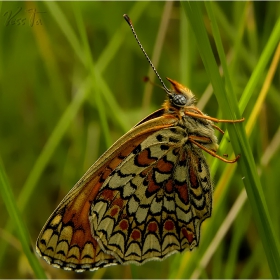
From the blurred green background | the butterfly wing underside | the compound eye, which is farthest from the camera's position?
the blurred green background

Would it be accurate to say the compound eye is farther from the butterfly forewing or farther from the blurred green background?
the blurred green background

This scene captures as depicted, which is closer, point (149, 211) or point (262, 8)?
point (149, 211)

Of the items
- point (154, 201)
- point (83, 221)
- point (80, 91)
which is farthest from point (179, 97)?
point (80, 91)

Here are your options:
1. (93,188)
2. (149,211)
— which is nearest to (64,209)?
(93,188)


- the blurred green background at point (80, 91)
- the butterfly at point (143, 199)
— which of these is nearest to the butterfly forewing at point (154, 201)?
the butterfly at point (143, 199)

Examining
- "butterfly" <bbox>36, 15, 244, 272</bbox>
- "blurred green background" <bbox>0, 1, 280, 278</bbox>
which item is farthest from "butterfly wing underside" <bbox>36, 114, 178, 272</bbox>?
"blurred green background" <bbox>0, 1, 280, 278</bbox>

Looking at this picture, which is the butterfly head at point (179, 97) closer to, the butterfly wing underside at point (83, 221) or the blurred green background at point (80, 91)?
the butterfly wing underside at point (83, 221)

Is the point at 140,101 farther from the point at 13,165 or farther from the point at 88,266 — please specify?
the point at 88,266
